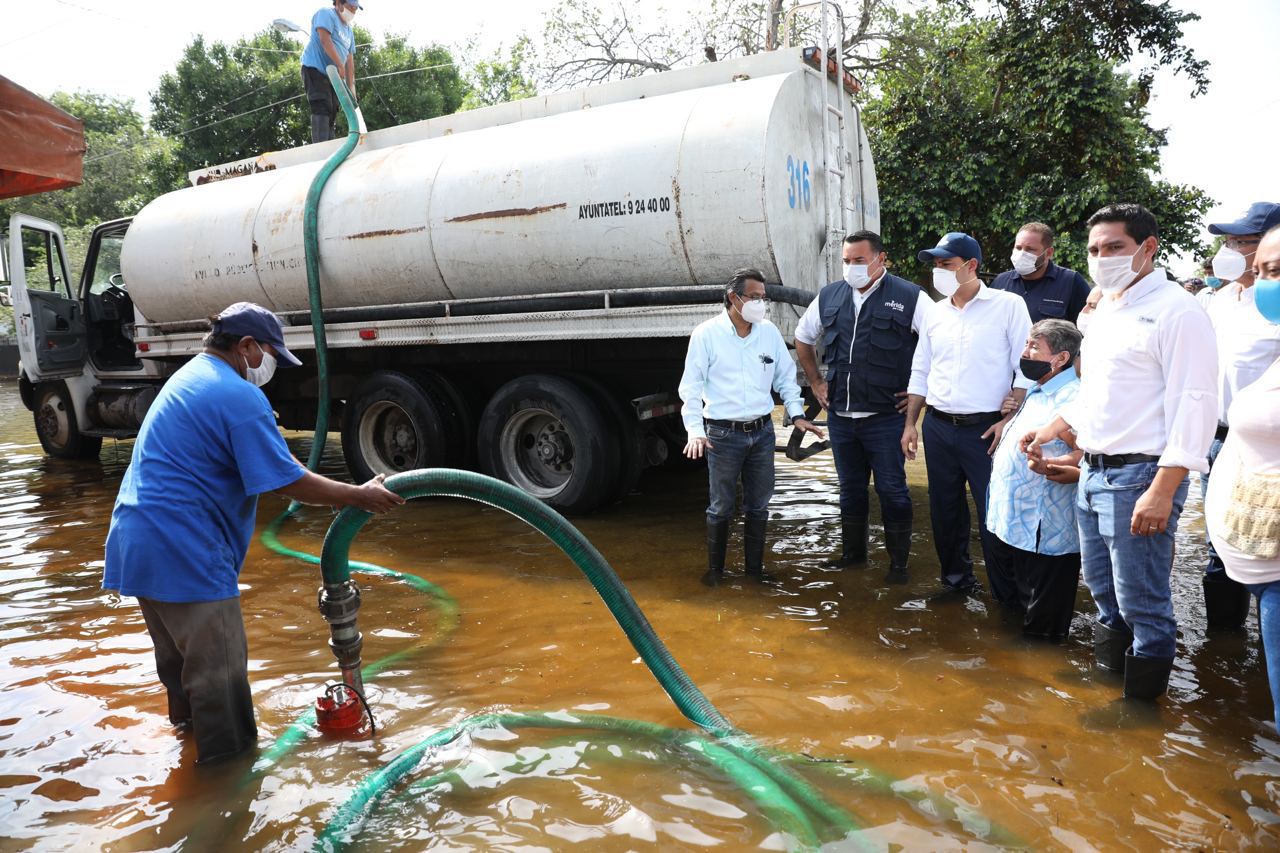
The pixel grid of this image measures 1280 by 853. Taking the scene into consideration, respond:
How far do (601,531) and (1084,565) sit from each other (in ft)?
10.7

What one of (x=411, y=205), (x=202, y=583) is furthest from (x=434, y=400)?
(x=202, y=583)

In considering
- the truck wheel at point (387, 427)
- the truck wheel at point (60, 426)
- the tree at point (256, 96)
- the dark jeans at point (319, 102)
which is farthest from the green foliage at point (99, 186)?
the truck wheel at point (387, 427)

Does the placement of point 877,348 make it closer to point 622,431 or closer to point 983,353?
point 983,353

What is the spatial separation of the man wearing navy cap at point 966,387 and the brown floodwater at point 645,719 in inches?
12.7

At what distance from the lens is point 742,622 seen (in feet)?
13.5

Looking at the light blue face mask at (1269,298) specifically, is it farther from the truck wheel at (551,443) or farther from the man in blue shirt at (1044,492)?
the truck wheel at (551,443)

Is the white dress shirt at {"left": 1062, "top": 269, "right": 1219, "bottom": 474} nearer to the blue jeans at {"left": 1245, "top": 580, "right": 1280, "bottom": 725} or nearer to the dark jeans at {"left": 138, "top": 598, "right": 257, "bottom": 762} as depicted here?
the blue jeans at {"left": 1245, "top": 580, "right": 1280, "bottom": 725}

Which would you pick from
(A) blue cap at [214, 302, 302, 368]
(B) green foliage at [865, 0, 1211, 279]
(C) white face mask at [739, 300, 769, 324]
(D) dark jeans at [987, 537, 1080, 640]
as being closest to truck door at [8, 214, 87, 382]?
(A) blue cap at [214, 302, 302, 368]

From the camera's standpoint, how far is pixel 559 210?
18.3ft

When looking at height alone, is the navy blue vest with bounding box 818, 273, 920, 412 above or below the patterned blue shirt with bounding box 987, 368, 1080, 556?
above

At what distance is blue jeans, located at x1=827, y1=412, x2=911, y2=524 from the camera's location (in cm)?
459

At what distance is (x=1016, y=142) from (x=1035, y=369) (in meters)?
11.1

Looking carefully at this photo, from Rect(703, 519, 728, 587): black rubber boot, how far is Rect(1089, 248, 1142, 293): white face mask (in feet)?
7.62

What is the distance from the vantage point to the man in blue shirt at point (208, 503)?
2709 mm
